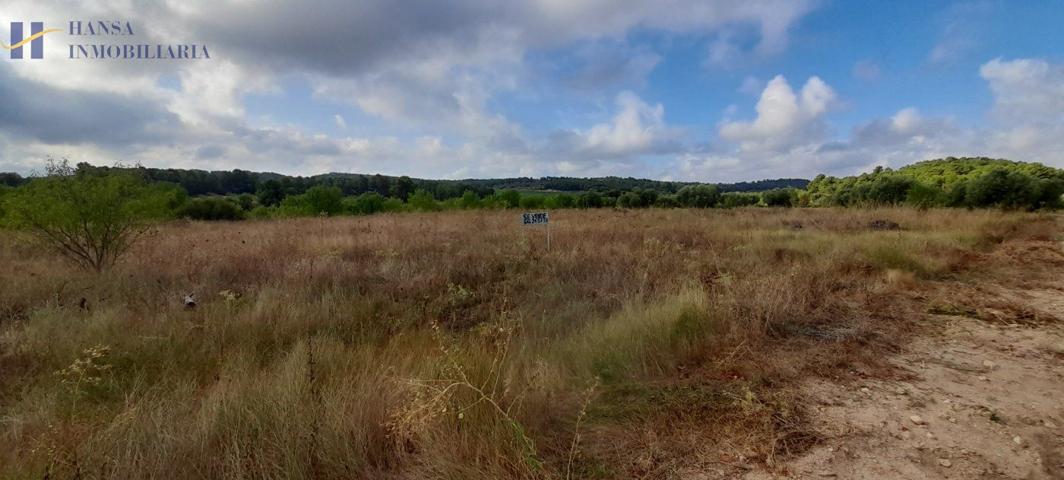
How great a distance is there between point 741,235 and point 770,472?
10.6m

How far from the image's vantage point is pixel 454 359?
8.87 feet

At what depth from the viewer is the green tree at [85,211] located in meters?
6.85

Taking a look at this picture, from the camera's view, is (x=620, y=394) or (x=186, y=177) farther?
(x=186, y=177)

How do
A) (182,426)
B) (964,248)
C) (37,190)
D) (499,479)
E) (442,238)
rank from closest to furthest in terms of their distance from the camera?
Answer: (499,479)
(182,426)
(37,190)
(964,248)
(442,238)

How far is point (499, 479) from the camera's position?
1868 millimetres

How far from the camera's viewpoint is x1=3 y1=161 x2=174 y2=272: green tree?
6.85 metres

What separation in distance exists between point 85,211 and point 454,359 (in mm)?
8807

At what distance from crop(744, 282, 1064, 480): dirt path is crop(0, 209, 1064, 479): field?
0.15m

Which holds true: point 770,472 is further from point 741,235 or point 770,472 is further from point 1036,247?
point 1036,247

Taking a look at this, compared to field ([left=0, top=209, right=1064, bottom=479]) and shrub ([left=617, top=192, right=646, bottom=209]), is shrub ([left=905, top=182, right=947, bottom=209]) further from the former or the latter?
shrub ([left=617, top=192, right=646, bottom=209])

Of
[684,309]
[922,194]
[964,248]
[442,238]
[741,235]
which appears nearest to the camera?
[684,309]

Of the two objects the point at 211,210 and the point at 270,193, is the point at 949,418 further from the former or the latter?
the point at 270,193

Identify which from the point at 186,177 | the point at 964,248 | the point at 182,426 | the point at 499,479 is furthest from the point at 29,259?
the point at 186,177

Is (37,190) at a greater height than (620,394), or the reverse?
(37,190)
